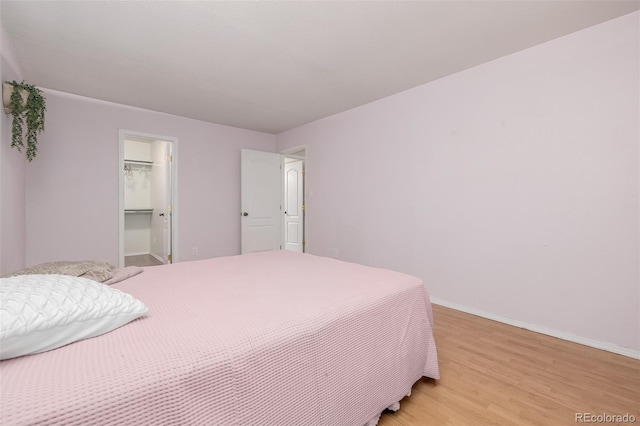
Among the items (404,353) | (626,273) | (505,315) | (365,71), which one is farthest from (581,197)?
(365,71)

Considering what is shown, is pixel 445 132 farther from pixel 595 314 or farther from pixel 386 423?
pixel 386 423

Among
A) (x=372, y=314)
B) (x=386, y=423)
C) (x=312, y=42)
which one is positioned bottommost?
(x=386, y=423)

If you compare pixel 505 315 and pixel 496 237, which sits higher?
pixel 496 237

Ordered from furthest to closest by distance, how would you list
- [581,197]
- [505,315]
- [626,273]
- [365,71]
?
[365,71] → [505,315] → [581,197] → [626,273]

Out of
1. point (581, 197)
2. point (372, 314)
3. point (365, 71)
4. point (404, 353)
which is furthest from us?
point (365, 71)

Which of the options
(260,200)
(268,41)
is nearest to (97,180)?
(260,200)

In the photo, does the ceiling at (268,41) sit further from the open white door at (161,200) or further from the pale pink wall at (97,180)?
the open white door at (161,200)

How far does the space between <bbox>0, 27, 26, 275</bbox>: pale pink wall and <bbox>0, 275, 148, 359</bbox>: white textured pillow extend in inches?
81.4

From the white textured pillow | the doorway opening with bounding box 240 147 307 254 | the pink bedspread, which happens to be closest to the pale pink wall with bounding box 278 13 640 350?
the pink bedspread

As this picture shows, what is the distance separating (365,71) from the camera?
288 cm

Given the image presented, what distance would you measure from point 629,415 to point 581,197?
1.50 meters

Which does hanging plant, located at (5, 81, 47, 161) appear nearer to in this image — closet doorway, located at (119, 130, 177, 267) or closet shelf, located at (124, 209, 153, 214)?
closet doorway, located at (119, 130, 177, 267)

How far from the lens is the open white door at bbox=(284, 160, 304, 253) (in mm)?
6074

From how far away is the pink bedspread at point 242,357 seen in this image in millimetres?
691
